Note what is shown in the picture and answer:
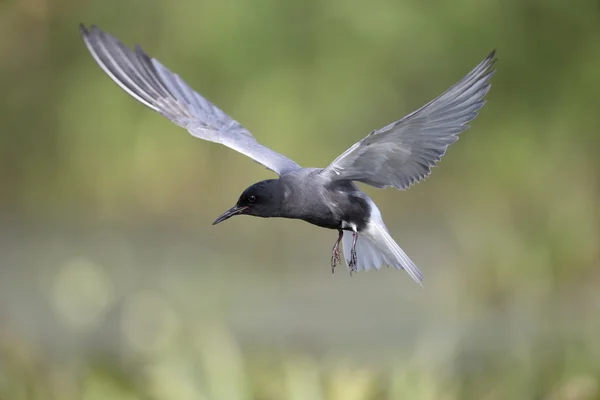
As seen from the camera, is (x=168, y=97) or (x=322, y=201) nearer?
(x=322, y=201)

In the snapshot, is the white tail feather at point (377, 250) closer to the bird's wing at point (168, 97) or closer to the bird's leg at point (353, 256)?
the bird's leg at point (353, 256)

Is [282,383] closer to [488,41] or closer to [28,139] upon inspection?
[488,41]

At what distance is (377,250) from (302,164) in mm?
3161

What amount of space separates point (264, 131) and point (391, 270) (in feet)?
3.47

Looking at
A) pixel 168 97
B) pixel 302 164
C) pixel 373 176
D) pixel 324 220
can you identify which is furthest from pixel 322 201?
pixel 302 164

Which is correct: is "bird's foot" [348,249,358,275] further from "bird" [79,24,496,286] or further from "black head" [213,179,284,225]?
"black head" [213,179,284,225]

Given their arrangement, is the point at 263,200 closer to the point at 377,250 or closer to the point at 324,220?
the point at 324,220

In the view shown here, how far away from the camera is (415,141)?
297 centimetres

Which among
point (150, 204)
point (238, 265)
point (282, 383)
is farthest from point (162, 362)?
point (150, 204)

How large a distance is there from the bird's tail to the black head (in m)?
0.25

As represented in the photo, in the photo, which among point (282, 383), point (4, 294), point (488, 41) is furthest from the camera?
point (488, 41)

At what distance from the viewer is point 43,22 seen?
7.33 m

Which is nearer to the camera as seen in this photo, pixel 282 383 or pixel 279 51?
pixel 282 383

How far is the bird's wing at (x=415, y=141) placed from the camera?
2822mm
